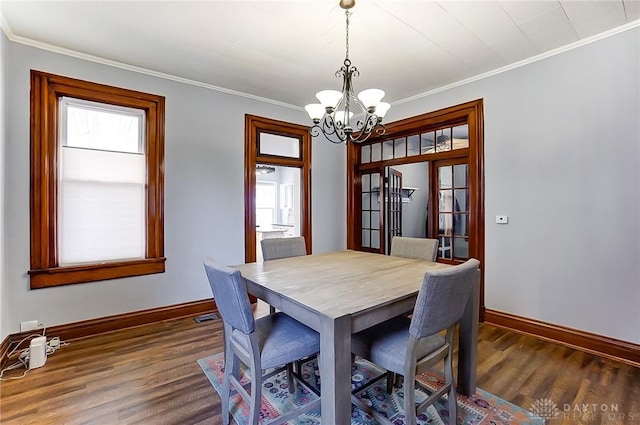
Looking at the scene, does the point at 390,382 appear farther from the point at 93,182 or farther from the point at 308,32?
the point at 93,182

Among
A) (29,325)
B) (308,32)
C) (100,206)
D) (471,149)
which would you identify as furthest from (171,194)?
(471,149)

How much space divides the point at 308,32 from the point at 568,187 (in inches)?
106

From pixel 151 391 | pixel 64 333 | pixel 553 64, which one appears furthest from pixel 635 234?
pixel 64 333

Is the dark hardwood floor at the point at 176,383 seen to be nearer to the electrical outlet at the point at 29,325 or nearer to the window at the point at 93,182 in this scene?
the electrical outlet at the point at 29,325

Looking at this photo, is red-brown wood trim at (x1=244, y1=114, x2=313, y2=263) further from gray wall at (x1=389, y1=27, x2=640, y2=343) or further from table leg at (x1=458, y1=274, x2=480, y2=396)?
table leg at (x1=458, y1=274, x2=480, y2=396)

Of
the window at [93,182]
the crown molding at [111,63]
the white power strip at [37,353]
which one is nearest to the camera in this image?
the white power strip at [37,353]

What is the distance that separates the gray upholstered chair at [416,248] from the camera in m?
2.61

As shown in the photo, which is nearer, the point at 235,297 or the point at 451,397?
the point at 235,297

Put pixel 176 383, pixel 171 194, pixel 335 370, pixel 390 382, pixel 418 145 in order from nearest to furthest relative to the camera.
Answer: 1. pixel 335 370
2. pixel 390 382
3. pixel 176 383
4. pixel 171 194
5. pixel 418 145

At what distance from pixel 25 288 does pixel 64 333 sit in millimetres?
527

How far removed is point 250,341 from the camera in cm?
150

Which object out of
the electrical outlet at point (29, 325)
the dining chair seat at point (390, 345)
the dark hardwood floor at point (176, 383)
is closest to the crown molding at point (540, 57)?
the dark hardwood floor at point (176, 383)

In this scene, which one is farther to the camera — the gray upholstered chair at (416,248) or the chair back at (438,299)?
the gray upholstered chair at (416,248)

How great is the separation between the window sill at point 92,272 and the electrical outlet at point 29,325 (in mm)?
308
